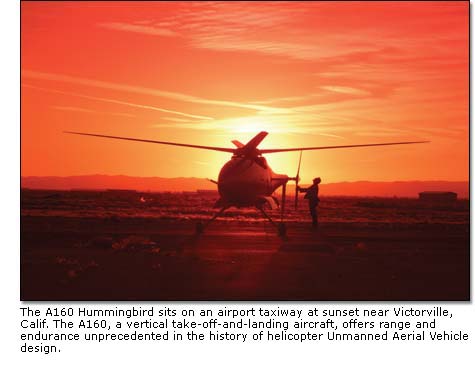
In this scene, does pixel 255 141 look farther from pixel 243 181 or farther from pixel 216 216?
pixel 216 216

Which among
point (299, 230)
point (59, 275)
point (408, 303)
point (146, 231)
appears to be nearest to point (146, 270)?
point (59, 275)

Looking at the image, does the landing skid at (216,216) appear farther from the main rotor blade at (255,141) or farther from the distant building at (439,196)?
the distant building at (439,196)

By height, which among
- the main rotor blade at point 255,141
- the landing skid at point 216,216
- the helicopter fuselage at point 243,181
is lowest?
the landing skid at point 216,216

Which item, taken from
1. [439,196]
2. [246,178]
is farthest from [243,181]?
[439,196]

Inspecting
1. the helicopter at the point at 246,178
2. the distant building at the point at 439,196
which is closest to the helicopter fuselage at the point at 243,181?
the helicopter at the point at 246,178

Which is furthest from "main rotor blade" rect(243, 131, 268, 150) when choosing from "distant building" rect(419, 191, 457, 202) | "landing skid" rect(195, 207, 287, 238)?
"distant building" rect(419, 191, 457, 202)

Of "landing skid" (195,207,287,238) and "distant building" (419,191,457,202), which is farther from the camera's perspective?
"distant building" (419,191,457,202)

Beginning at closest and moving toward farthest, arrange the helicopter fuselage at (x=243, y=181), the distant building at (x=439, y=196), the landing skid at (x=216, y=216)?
the helicopter fuselage at (x=243, y=181) < the landing skid at (x=216, y=216) < the distant building at (x=439, y=196)

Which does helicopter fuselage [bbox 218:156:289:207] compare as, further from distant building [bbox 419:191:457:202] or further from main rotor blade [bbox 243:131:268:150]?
distant building [bbox 419:191:457:202]
